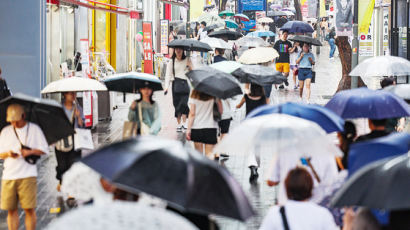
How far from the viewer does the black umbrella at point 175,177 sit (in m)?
4.51

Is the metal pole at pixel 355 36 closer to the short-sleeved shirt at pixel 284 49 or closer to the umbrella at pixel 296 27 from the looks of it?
the short-sleeved shirt at pixel 284 49

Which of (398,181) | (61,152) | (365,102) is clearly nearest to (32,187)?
(61,152)

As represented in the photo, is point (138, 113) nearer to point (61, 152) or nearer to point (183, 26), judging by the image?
point (61, 152)

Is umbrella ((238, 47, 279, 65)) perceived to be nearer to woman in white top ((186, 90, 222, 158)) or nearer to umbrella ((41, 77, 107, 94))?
woman in white top ((186, 90, 222, 158))

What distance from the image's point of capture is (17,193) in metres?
8.10

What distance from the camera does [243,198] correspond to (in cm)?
479

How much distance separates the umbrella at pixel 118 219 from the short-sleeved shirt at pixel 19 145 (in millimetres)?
5161

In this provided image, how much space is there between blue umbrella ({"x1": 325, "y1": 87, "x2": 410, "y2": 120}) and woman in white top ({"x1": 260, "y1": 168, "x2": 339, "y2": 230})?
2587mm

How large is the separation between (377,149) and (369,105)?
7.51 feet

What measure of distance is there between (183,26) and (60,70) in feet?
81.4

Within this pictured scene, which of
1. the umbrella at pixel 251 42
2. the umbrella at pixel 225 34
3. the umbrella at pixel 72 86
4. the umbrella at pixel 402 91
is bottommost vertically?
the umbrella at pixel 402 91

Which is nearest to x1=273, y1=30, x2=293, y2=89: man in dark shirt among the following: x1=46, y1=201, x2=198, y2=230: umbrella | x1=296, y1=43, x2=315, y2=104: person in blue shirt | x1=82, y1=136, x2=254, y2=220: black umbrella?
x1=296, y1=43, x2=315, y2=104: person in blue shirt

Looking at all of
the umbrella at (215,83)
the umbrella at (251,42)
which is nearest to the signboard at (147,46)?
the umbrella at (251,42)

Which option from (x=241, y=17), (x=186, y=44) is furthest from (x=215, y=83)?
(x=241, y=17)
